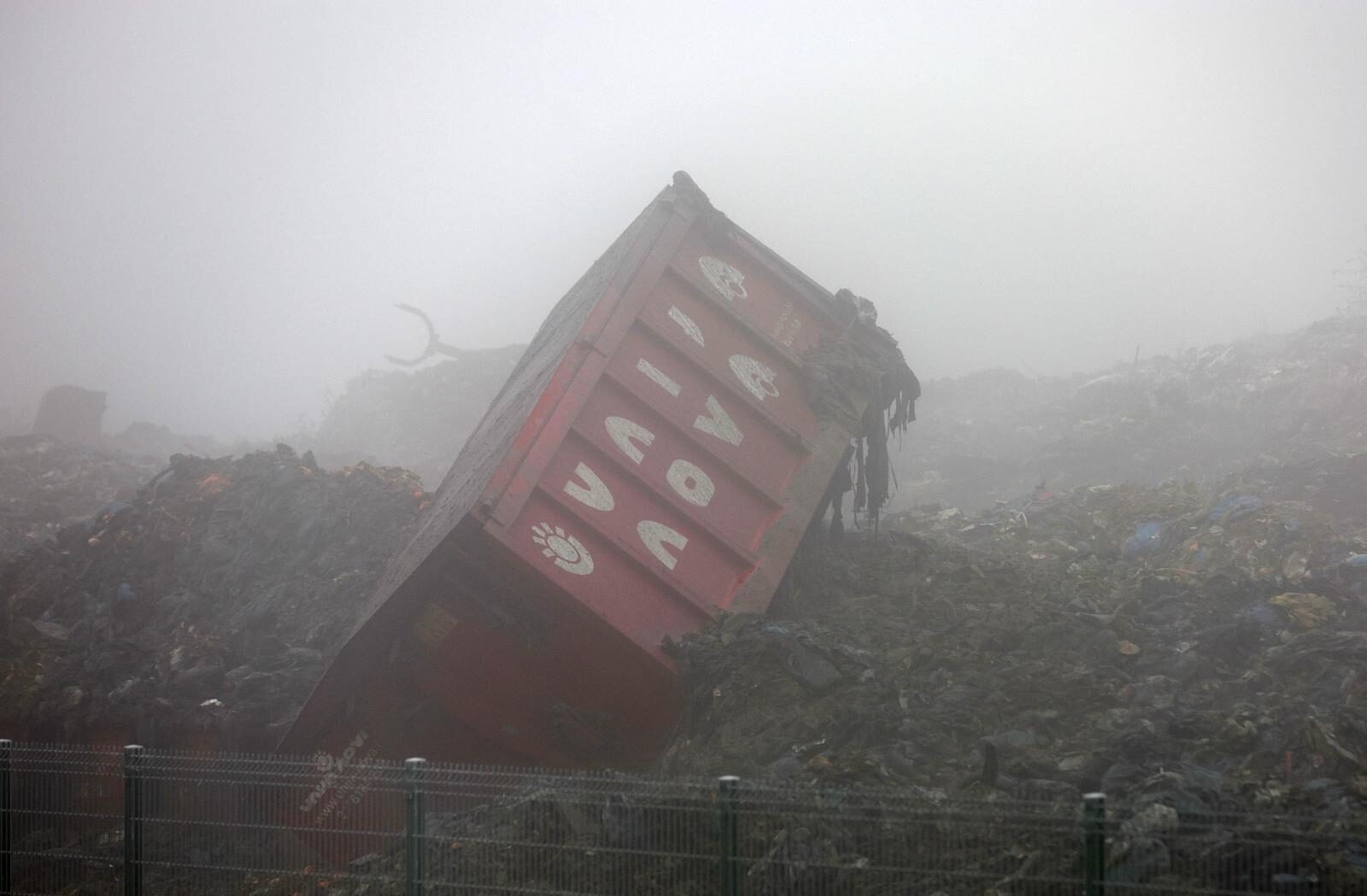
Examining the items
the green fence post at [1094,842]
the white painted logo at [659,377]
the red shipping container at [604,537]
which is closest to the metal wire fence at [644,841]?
the green fence post at [1094,842]

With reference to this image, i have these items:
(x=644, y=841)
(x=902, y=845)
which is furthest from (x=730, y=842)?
(x=644, y=841)

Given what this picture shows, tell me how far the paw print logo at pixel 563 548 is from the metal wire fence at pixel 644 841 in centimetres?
95

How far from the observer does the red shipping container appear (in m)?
4.99

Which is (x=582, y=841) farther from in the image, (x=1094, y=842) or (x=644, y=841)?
(x=1094, y=842)

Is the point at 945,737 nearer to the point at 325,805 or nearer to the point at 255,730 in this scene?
the point at 325,805

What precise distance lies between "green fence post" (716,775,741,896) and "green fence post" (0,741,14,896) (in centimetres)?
303

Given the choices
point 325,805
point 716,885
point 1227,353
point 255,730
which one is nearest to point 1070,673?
point 716,885

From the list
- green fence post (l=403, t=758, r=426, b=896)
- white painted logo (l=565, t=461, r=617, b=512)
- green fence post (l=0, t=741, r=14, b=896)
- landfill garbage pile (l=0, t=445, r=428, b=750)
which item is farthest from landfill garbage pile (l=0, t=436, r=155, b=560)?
green fence post (l=403, t=758, r=426, b=896)

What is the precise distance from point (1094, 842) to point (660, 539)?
281 centimetres

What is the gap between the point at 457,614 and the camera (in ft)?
16.5

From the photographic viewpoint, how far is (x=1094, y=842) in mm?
2881

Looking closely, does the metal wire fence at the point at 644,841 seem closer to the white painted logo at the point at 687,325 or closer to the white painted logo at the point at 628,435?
the white painted logo at the point at 628,435

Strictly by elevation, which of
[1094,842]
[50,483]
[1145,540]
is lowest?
[1094,842]

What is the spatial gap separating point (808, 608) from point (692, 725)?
133cm
